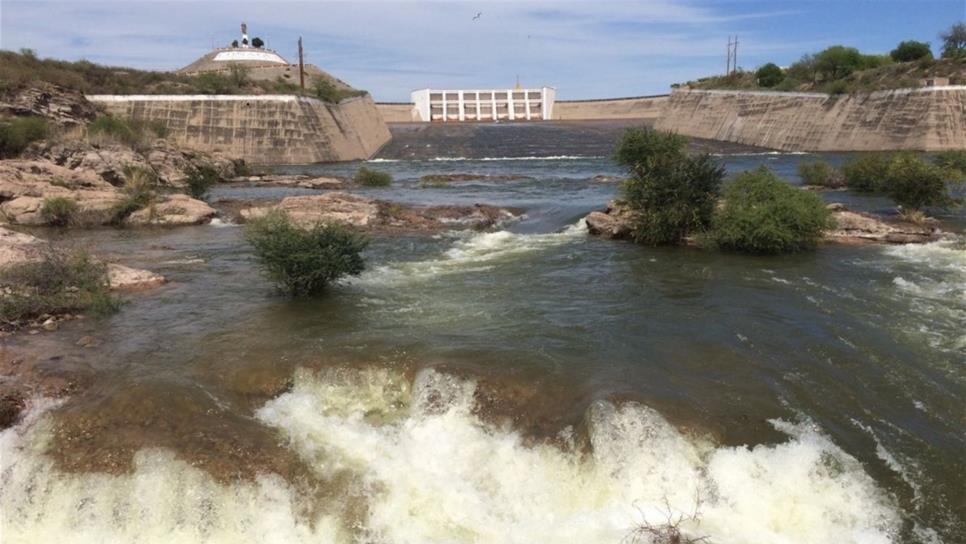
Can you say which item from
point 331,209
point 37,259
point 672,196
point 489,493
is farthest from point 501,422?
point 331,209

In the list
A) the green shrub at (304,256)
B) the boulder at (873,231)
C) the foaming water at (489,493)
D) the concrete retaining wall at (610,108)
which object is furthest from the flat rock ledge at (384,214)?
the concrete retaining wall at (610,108)

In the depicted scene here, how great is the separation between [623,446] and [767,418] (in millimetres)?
1651

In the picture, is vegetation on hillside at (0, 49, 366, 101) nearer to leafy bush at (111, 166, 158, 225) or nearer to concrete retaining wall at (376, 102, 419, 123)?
leafy bush at (111, 166, 158, 225)

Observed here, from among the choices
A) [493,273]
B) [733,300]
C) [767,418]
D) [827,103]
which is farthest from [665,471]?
[827,103]

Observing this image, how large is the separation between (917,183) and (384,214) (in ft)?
47.8

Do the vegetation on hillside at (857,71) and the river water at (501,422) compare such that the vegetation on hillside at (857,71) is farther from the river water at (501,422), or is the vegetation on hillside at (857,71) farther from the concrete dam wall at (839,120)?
the river water at (501,422)

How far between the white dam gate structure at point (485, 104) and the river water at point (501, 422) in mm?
87357

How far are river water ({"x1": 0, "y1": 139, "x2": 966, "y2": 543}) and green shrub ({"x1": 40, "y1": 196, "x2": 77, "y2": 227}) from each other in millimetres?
9786

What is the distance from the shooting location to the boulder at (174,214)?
1961cm

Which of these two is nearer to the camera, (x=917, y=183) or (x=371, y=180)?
(x=917, y=183)

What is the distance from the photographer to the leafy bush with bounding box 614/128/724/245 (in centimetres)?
1575

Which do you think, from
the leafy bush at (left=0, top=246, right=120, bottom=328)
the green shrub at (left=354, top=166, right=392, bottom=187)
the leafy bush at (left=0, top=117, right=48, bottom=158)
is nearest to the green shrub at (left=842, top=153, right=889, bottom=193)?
the green shrub at (left=354, top=166, right=392, bottom=187)

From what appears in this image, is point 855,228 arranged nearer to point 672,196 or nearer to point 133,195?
point 672,196

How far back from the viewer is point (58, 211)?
1894cm
